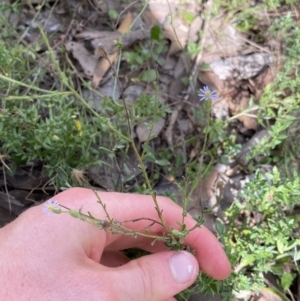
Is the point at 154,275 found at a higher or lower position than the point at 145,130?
higher

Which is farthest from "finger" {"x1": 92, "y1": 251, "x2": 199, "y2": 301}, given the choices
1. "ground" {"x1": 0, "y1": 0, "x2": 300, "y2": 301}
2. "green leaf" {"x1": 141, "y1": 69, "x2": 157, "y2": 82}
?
"green leaf" {"x1": 141, "y1": 69, "x2": 157, "y2": 82}

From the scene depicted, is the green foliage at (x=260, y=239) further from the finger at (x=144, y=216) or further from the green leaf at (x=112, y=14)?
the green leaf at (x=112, y=14)

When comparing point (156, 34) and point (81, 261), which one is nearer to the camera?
point (81, 261)

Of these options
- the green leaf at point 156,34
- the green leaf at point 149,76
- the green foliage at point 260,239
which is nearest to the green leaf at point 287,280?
the green foliage at point 260,239

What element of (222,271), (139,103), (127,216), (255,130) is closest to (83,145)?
(139,103)

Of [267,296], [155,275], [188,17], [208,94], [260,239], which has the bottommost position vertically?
[267,296]

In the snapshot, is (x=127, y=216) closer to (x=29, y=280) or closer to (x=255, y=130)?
(x=29, y=280)

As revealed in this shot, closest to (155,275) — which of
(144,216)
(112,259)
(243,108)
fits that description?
(144,216)

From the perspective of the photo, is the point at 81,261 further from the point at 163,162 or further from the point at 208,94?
the point at 163,162

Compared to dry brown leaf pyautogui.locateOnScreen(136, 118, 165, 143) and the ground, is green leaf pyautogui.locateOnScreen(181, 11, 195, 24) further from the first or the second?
dry brown leaf pyautogui.locateOnScreen(136, 118, 165, 143)
